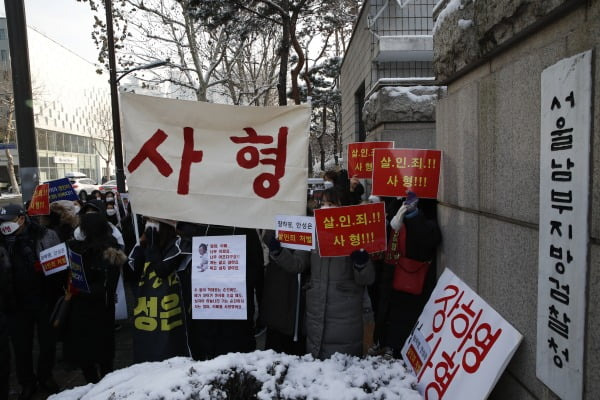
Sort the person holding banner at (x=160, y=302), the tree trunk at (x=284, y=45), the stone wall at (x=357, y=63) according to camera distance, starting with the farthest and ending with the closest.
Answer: the tree trunk at (x=284, y=45), the stone wall at (x=357, y=63), the person holding banner at (x=160, y=302)

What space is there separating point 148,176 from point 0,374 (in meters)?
2.00

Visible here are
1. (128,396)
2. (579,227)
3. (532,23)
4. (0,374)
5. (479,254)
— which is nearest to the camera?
(579,227)

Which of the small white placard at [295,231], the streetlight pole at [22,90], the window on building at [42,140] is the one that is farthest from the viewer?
the window on building at [42,140]

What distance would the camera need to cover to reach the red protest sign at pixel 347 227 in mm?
3291

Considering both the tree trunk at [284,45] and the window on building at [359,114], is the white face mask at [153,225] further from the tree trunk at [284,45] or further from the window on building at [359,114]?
the tree trunk at [284,45]

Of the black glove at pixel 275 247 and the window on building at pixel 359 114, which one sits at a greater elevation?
the window on building at pixel 359 114

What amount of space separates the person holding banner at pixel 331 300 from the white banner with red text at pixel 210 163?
406mm

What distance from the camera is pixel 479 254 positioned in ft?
9.93

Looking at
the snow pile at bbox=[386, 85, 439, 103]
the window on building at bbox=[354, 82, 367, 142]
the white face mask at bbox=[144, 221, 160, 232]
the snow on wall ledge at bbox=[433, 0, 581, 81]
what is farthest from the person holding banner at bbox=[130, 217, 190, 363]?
the window on building at bbox=[354, 82, 367, 142]

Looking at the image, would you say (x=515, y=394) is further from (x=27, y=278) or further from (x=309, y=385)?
(x=27, y=278)

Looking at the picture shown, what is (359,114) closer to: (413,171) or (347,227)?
(413,171)

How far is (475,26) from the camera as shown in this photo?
9.75 feet

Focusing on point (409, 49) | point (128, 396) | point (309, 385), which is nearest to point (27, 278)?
point (128, 396)

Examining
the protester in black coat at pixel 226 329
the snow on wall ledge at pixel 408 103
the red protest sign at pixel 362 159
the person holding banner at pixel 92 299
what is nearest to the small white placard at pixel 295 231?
the protester in black coat at pixel 226 329
